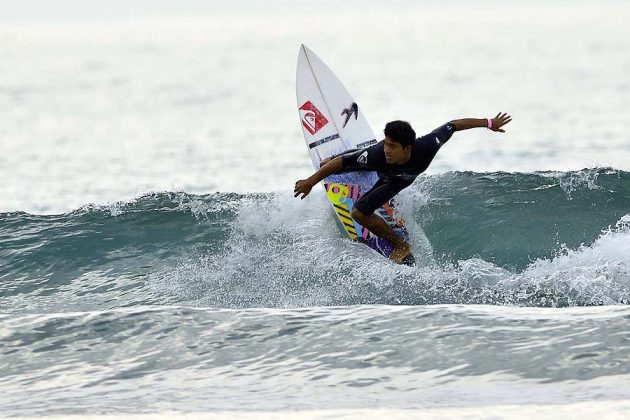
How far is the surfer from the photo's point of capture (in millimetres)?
8852

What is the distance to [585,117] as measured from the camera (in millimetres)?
31094

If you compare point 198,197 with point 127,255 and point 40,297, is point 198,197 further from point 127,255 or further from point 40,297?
point 40,297

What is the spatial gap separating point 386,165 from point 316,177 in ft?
2.59

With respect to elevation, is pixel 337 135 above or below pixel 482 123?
above

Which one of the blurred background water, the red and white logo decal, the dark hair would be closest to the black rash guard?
the dark hair

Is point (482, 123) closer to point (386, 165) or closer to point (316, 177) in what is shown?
point (386, 165)

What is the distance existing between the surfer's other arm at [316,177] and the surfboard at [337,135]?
1169 millimetres

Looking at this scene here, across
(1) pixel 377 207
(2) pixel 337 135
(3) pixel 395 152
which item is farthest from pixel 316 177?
(2) pixel 337 135

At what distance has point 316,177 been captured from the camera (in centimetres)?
873

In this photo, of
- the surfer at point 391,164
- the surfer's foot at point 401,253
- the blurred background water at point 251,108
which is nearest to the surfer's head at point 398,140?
the surfer at point 391,164

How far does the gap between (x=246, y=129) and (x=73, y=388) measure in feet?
82.4

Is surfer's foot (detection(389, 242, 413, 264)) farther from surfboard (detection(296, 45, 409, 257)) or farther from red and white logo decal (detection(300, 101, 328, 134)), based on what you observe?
red and white logo decal (detection(300, 101, 328, 134))

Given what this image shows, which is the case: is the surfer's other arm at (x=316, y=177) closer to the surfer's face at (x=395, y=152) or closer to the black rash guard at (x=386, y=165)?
the black rash guard at (x=386, y=165)

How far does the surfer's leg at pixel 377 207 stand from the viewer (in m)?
9.42
